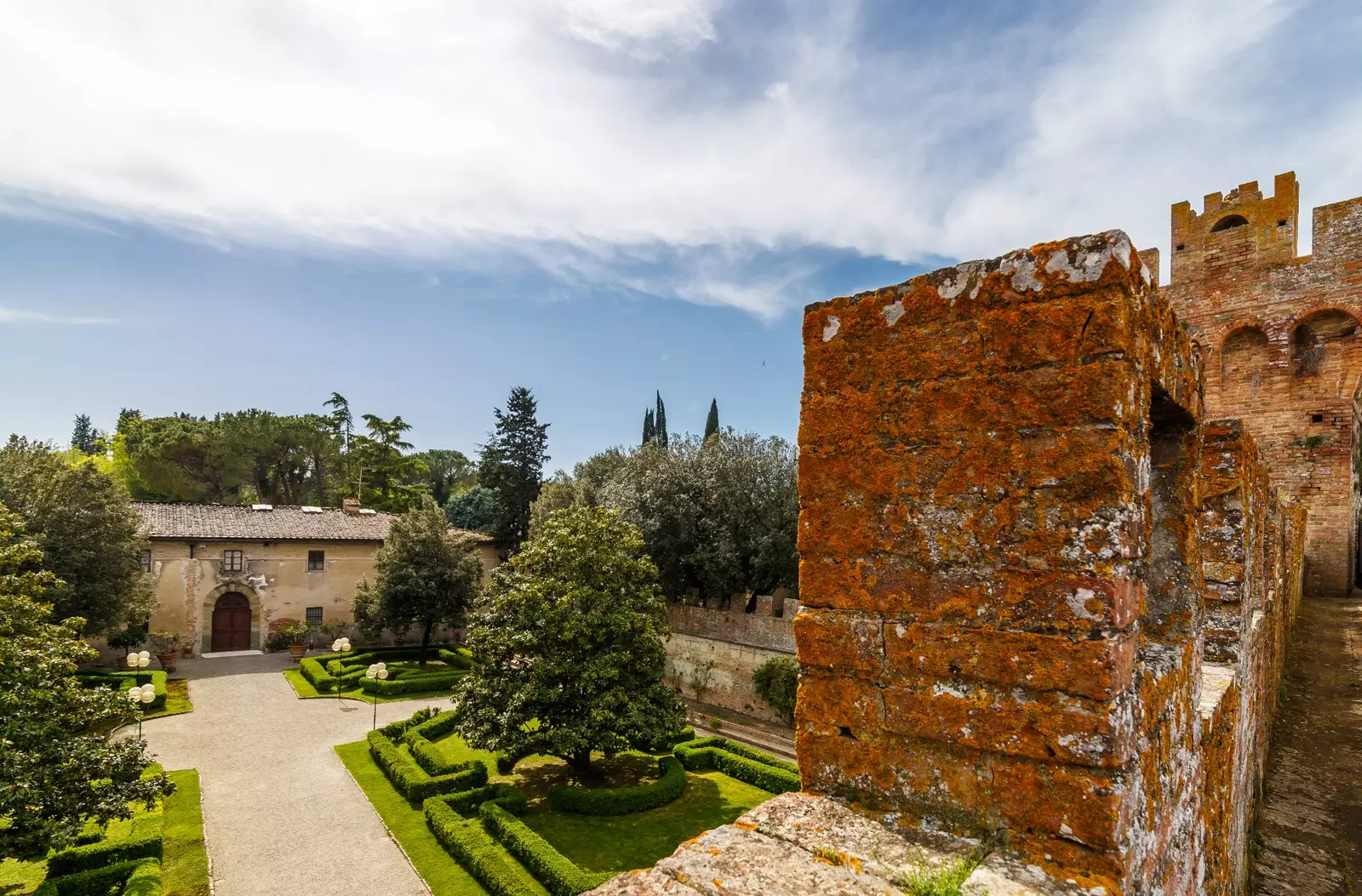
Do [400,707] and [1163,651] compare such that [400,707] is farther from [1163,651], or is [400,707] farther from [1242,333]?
[1242,333]

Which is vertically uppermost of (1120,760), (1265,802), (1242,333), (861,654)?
(1242,333)

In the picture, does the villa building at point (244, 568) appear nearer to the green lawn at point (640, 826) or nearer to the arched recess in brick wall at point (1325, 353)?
the green lawn at point (640, 826)

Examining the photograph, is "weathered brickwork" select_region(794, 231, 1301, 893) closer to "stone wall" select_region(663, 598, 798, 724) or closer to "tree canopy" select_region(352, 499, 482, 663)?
"stone wall" select_region(663, 598, 798, 724)

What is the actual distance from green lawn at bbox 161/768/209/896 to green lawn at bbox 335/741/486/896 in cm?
310

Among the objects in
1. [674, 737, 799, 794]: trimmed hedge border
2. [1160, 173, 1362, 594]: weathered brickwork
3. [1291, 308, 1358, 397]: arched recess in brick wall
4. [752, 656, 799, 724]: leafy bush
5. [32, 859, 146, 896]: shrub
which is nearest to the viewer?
[32, 859, 146, 896]: shrub

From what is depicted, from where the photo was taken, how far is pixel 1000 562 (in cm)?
244

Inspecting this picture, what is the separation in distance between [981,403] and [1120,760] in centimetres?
122

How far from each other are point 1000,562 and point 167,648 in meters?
32.9

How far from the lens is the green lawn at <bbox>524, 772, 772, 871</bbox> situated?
12.9 m

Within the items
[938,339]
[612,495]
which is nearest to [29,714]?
[938,339]

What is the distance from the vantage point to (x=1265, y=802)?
5902 mm

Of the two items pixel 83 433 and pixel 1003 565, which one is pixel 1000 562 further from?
pixel 83 433

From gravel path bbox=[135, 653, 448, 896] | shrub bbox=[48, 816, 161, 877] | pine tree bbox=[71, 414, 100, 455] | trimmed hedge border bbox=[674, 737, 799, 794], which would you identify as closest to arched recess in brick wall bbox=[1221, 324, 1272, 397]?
trimmed hedge border bbox=[674, 737, 799, 794]

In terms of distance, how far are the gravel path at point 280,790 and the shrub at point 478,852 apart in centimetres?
80
